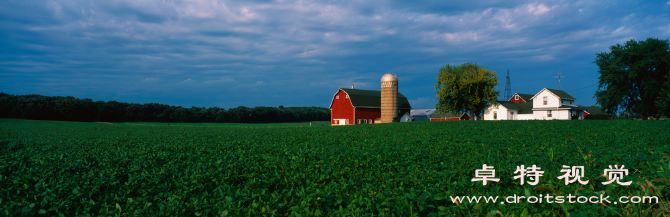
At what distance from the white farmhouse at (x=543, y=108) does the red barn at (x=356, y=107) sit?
15398 millimetres

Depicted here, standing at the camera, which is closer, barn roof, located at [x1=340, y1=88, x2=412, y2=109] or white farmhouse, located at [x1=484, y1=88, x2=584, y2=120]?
white farmhouse, located at [x1=484, y1=88, x2=584, y2=120]

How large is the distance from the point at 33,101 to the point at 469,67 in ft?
267

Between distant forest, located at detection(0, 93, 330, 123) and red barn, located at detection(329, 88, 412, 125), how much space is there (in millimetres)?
33532

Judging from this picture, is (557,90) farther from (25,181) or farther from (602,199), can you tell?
(25,181)

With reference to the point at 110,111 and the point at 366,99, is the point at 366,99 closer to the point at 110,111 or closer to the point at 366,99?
the point at 366,99

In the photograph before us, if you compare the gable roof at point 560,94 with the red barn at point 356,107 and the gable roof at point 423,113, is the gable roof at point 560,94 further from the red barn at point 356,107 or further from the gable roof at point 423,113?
the gable roof at point 423,113

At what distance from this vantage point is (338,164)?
887cm

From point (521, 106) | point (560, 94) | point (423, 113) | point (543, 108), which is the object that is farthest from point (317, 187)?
point (423, 113)

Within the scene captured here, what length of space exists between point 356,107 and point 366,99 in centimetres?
382

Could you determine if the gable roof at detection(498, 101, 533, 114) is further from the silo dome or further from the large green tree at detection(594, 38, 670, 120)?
the silo dome

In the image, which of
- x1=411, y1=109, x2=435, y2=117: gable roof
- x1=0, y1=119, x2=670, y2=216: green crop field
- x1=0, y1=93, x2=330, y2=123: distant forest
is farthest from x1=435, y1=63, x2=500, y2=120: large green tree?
x1=0, y1=93, x2=330, y2=123: distant forest

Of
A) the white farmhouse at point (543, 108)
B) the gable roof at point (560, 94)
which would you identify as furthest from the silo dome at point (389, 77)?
the gable roof at point (560, 94)

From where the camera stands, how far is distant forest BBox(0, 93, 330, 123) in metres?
Answer: 63.3

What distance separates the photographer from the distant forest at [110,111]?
63.3 meters
